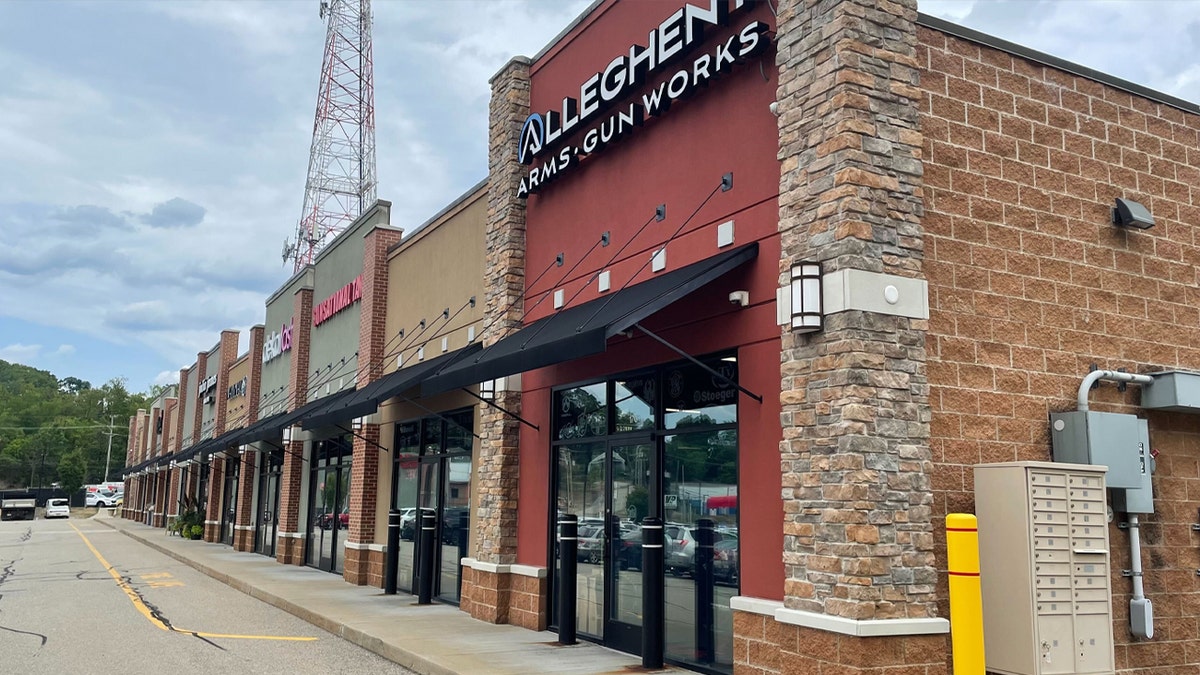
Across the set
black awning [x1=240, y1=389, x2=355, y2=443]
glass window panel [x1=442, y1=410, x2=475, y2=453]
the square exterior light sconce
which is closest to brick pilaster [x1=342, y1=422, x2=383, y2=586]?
black awning [x1=240, y1=389, x2=355, y2=443]

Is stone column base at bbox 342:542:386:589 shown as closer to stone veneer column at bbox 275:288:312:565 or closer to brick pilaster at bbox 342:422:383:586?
brick pilaster at bbox 342:422:383:586

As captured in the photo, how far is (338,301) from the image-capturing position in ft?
74.2

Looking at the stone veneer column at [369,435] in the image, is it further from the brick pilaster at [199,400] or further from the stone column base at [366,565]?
the brick pilaster at [199,400]

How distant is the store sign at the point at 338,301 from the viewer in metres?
21.4

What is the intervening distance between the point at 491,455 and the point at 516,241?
2965 millimetres

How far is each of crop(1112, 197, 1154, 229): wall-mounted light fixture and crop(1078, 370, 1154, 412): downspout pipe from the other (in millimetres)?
1426

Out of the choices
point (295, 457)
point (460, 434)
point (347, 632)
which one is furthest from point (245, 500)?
point (347, 632)

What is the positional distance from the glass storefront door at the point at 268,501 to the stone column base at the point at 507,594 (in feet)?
48.4

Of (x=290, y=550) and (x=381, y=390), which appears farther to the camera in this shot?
(x=290, y=550)

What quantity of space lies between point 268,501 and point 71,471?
10321cm

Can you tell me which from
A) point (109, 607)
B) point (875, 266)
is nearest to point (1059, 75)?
point (875, 266)

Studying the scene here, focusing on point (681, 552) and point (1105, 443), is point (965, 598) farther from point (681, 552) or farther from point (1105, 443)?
point (681, 552)

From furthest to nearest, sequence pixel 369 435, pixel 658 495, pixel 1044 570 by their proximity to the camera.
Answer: pixel 369 435 < pixel 658 495 < pixel 1044 570

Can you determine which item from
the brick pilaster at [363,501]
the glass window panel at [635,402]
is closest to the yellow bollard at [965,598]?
the glass window panel at [635,402]
